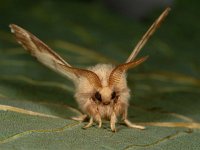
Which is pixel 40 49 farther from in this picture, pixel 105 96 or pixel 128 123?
pixel 128 123

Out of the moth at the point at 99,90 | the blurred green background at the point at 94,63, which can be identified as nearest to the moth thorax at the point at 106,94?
the moth at the point at 99,90

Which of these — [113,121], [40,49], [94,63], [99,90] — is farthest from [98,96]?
[94,63]

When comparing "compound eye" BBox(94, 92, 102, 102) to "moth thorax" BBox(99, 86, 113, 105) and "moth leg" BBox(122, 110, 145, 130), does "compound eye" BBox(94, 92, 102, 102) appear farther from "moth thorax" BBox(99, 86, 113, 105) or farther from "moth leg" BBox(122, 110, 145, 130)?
"moth leg" BBox(122, 110, 145, 130)

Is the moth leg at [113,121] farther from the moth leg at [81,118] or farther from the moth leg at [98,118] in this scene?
the moth leg at [81,118]

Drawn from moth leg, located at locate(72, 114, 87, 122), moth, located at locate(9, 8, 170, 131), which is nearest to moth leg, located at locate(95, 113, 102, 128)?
moth, located at locate(9, 8, 170, 131)

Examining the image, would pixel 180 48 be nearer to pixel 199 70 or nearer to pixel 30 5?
pixel 199 70
